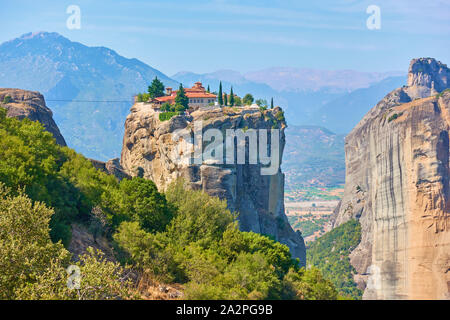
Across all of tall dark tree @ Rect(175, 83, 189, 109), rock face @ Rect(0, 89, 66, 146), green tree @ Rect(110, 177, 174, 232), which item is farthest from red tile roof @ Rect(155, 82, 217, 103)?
green tree @ Rect(110, 177, 174, 232)

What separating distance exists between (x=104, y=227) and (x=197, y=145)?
112 feet

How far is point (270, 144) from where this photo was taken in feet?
262

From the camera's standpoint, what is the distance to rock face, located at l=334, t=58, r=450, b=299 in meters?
94.0

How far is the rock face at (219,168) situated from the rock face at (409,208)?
2117 cm

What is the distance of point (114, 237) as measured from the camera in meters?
33.3

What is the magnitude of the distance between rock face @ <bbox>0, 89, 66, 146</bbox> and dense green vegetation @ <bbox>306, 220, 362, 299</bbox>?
72843mm

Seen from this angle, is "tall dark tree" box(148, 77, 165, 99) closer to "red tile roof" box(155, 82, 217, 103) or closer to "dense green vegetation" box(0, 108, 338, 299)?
"red tile roof" box(155, 82, 217, 103)

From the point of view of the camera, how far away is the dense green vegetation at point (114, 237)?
70.6ft

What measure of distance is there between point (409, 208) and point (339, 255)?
3544cm

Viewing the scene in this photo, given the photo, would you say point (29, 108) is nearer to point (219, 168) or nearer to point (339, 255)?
point (219, 168)

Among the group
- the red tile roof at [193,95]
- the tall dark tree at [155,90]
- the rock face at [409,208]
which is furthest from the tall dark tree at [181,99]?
the rock face at [409,208]

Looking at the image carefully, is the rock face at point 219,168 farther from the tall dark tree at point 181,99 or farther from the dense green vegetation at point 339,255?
the dense green vegetation at point 339,255

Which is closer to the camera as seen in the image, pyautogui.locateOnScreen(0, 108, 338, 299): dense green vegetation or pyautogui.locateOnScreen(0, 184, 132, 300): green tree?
pyautogui.locateOnScreen(0, 184, 132, 300): green tree
